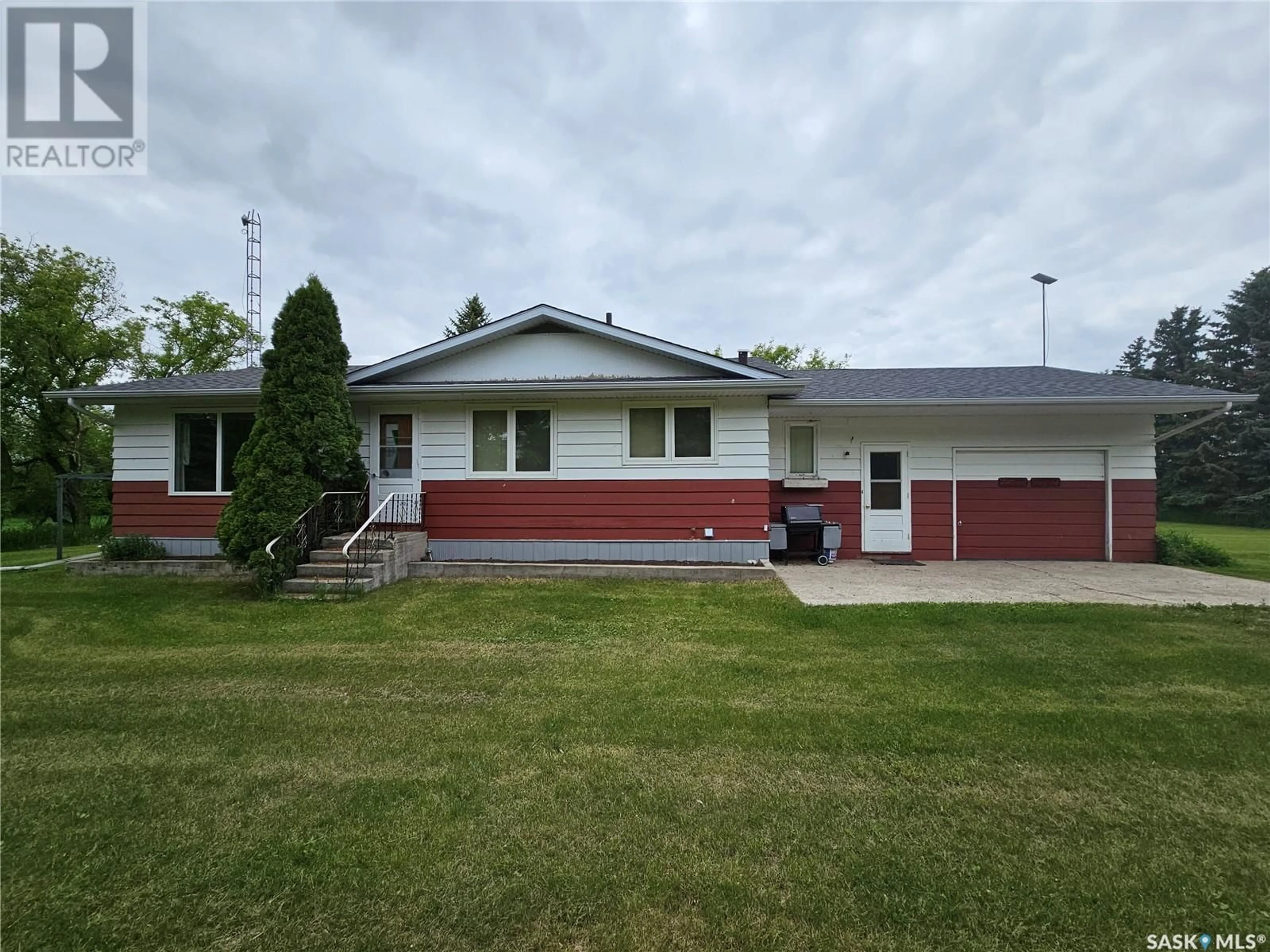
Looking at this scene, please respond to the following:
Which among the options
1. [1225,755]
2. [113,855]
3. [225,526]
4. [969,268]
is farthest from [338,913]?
[969,268]

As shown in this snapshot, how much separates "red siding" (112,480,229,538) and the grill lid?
954 cm

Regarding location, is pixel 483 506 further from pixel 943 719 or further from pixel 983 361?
pixel 983 361

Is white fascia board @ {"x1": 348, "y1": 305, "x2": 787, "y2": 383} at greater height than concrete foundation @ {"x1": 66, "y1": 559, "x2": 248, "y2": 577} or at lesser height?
greater

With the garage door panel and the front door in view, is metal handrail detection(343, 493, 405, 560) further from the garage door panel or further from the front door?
the garage door panel

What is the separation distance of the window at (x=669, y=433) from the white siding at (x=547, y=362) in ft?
2.06

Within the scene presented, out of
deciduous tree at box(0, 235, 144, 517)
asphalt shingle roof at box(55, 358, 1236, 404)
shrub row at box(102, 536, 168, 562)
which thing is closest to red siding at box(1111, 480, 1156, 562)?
asphalt shingle roof at box(55, 358, 1236, 404)

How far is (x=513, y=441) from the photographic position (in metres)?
8.68

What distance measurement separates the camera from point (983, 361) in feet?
138

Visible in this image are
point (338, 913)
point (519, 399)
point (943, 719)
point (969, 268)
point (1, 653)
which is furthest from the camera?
point (969, 268)

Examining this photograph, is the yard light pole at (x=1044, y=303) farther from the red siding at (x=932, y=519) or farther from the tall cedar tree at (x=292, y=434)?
the tall cedar tree at (x=292, y=434)

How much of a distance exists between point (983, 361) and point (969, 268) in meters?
29.3

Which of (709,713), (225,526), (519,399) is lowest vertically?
(709,713)

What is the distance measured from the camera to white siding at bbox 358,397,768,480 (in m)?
8.31

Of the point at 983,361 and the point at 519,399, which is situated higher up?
the point at 983,361
